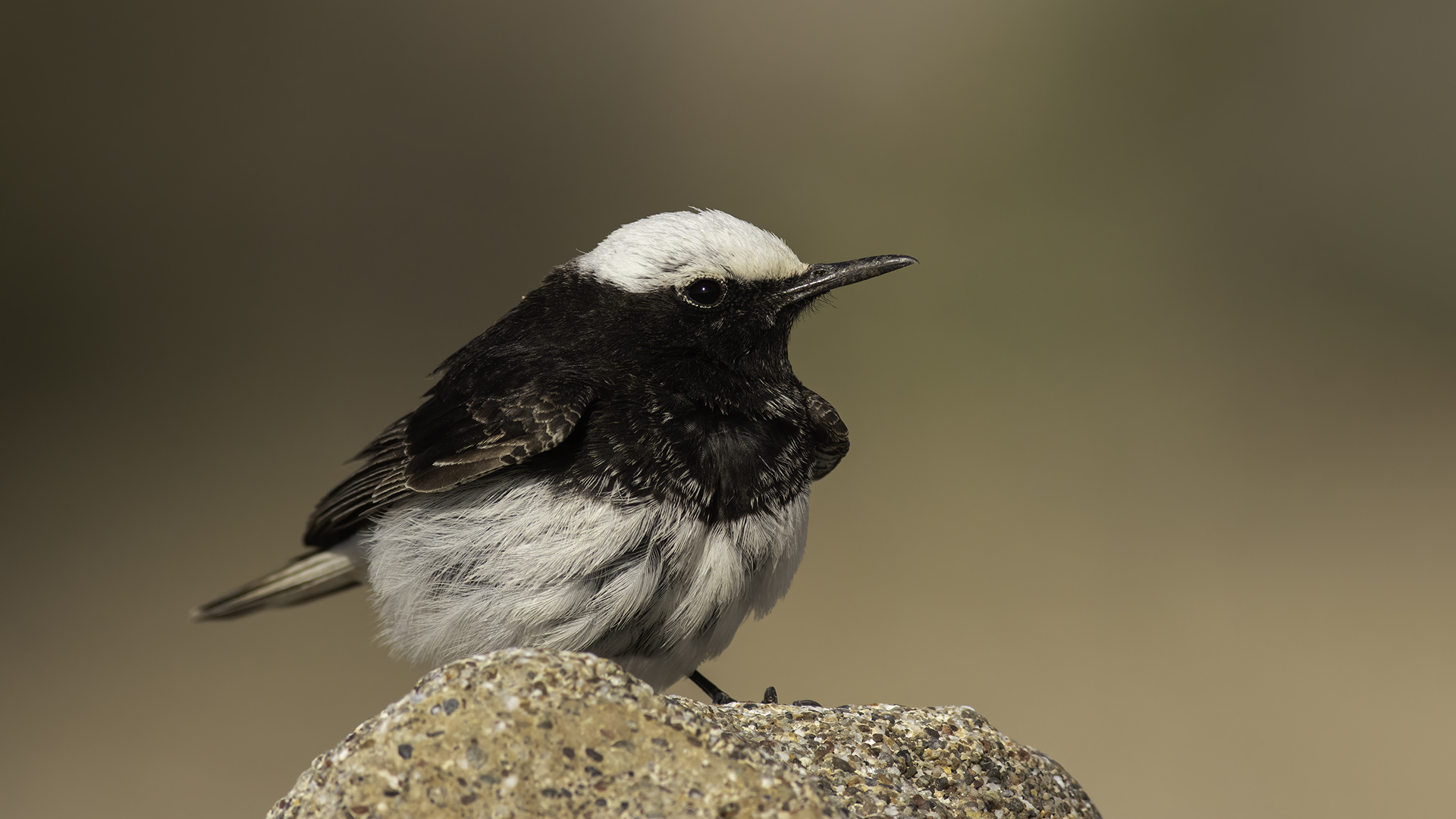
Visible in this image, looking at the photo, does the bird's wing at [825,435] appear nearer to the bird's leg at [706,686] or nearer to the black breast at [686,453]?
the black breast at [686,453]

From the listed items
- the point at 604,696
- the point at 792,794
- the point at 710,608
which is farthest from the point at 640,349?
the point at 792,794

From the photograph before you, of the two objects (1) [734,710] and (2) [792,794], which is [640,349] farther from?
(2) [792,794]

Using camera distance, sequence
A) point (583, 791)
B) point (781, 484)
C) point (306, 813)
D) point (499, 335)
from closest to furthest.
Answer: point (583, 791) → point (306, 813) → point (781, 484) → point (499, 335)

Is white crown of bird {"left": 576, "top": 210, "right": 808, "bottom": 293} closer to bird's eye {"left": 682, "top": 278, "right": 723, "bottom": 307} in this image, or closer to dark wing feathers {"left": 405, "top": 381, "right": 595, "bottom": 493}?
bird's eye {"left": 682, "top": 278, "right": 723, "bottom": 307}

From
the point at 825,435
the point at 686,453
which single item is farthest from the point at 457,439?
the point at 825,435

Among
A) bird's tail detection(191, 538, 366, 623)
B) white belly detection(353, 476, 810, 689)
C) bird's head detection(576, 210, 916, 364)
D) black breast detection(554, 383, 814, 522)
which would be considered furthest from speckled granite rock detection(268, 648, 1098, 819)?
bird's tail detection(191, 538, 366, 623)

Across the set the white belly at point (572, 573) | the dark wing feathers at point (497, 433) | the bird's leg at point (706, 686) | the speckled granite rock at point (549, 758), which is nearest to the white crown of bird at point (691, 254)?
the dark wing feathers at point (497, 433)
